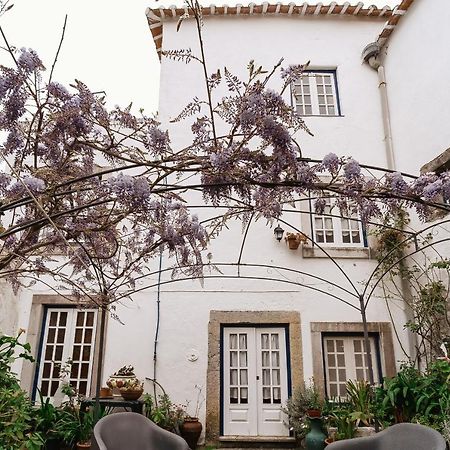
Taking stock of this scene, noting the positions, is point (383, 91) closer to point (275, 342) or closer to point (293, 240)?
point (293, 240)

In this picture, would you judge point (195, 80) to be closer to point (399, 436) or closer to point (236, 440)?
point (236, 440)

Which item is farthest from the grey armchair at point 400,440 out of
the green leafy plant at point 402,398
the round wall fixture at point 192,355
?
the round wall fixture at point 192,355

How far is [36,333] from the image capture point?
614 cm

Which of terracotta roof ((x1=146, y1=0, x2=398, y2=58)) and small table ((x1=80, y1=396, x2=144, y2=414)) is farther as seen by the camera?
terracotta roof ((x1=146, y1=0, x2=398, y2=58))

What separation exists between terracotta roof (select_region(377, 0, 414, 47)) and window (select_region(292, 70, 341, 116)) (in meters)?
0.86

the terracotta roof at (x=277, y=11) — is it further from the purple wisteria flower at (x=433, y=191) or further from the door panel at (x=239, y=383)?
the purple wisteria flower at (x=433, y=191)

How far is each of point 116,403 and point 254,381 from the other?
177 centimetres

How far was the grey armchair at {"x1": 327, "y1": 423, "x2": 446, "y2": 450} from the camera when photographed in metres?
2.74

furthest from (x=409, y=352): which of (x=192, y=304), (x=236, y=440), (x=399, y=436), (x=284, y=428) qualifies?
(x=399, y=436)

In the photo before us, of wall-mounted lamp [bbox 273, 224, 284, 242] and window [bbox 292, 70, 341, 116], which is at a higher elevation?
window [bbox 292, 70, 341, 116]

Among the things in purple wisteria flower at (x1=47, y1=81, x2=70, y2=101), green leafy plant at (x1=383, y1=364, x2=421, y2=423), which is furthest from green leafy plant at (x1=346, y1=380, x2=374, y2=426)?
purple wisteria flower at (x1=47, y1=81, x2=70, y2=101)

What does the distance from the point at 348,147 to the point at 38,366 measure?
211 inches

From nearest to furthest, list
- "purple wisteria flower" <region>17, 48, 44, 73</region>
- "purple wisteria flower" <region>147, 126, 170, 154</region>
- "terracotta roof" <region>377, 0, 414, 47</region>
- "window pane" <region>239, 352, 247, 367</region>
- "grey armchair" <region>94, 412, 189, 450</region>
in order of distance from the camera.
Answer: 1. "purple wisteria flower" <region>17, 48, 44, 73</region>
2. "purple wisteria flower" <region>147, 126, 170, 154</region>
3. "grey armchair" <region>94, 412, 189, 450</region>
4. "window pane" <region>239, 352, 247, 367</region>
5. "terracotta roof" <region>377, 0, 414, 47</region>

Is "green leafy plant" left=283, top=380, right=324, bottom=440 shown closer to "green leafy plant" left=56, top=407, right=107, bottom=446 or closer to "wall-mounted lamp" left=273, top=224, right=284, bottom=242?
"wall-mounted lamp" left=273, top=224, right=284, bottom=242
